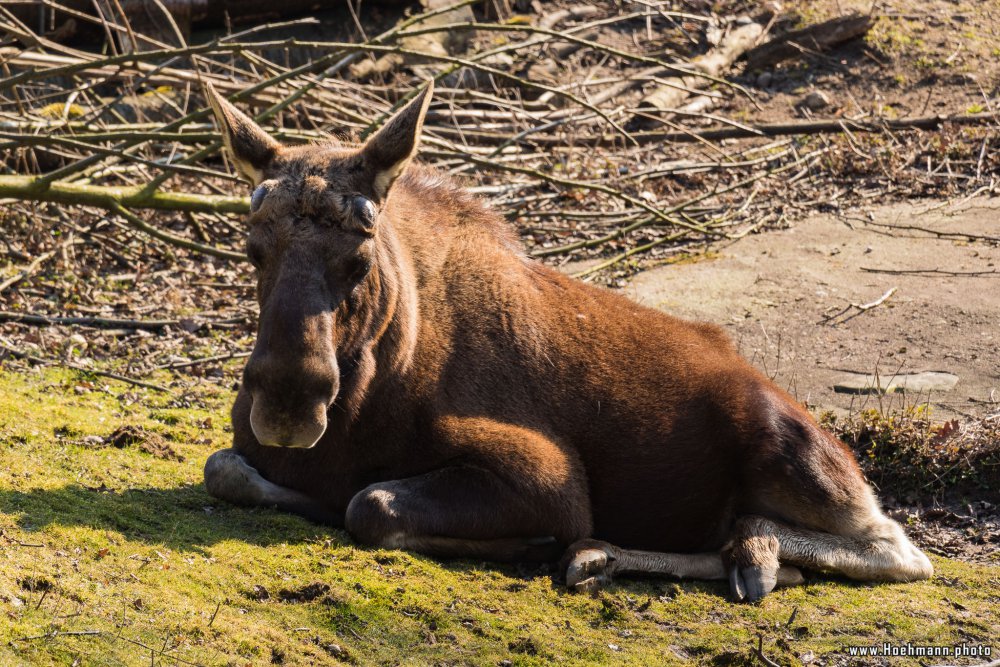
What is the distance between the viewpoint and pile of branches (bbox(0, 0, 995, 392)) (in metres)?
9.38

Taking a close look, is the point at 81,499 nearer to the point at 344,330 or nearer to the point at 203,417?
the point at 344,330

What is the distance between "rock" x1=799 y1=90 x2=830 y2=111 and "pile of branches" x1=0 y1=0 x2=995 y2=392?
1211 millimetres

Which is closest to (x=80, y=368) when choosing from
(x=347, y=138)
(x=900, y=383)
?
(x=347, y=138)

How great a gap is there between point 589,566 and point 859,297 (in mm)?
5430

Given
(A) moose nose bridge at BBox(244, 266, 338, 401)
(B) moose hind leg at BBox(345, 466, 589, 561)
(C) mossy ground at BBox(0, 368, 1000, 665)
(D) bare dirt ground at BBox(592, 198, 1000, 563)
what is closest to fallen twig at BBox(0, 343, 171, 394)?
(C) mossy ground at BBox(0, 368, 1000, 665)

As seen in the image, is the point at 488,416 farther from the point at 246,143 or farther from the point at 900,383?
the point at 900,383

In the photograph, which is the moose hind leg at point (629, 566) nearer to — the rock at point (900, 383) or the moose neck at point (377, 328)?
the moose neck at point (377, 328)

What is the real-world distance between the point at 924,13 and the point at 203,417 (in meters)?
14.1

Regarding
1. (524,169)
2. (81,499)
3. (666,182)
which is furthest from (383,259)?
(666,182)

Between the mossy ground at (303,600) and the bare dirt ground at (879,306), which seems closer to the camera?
the mossy ground at (303,600)

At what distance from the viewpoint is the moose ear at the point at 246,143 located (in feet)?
19.4

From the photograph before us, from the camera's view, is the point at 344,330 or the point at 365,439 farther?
the point at 365,439

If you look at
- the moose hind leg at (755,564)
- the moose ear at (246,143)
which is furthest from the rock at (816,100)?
the moose ear at (246,143)

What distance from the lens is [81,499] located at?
5703 millimetres
